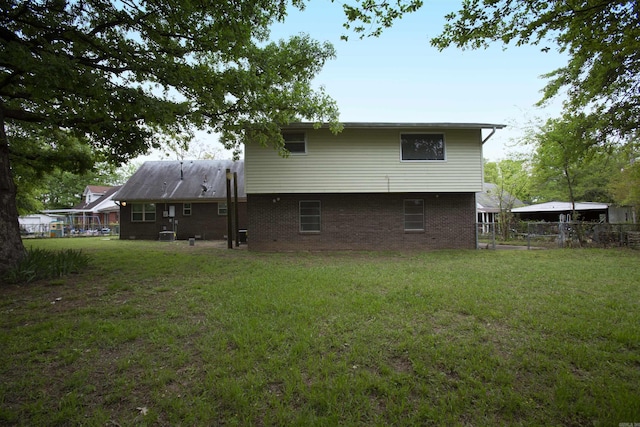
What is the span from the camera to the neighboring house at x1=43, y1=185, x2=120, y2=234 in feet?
103

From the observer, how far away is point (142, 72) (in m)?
7.76

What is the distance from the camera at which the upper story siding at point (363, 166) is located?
12.9 meters

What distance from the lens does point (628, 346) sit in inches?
145

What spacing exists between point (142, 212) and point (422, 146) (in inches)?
697

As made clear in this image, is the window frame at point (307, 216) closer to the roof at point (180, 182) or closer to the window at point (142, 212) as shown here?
the roof at point (180, 182)

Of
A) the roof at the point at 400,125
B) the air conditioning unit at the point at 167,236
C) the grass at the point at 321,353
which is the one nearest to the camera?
the grass at the point at 321,353

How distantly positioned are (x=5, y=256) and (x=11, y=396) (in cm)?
625

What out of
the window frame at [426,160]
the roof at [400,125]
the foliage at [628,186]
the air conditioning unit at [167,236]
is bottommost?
the air conditioning unit at [167,236]

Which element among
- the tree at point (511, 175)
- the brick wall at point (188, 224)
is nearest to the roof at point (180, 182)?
the brick wall at point (188, 224)

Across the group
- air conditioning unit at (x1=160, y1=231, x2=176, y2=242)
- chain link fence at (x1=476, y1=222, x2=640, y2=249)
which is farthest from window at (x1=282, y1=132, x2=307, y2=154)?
air conditioning unit at (x1=160, y1=231, x2=176, y2=242)

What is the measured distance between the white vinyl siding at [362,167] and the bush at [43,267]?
6118mm

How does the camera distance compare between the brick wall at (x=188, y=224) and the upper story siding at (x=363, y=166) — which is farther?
the brick wall at (x=188, y=224)

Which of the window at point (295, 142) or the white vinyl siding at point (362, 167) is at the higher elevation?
the window at point (295, 142)

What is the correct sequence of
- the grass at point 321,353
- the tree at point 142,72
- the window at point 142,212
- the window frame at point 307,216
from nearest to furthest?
the grass at point 321,353 < the tree at point 142,72 < the window frame at point 307,216 < the window at point 142,212
